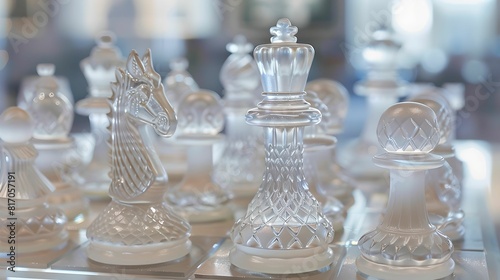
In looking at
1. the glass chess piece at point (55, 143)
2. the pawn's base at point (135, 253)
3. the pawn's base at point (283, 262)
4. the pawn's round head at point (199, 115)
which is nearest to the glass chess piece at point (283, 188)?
the pawn's base at point (283, 262)

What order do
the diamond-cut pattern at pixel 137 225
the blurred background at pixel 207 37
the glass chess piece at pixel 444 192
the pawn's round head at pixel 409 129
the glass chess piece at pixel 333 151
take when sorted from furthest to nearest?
the blurred background at pixel 207 37 → the glass chess piece at pixel 333 151 → the glass chess piece at pixel 444 192 → the diamond-cut pattern at pixel 137 225 → the pawn's round head at pixel 409 129

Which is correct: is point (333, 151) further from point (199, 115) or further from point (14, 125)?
point (14, 125)

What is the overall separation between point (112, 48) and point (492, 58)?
391cm

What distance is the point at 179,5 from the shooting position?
15.9 ft

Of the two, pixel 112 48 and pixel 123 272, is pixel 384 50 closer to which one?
pixel 112 48

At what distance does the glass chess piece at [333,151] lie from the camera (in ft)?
5.57

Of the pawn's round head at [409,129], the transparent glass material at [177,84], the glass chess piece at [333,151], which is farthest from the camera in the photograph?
the transparent glass material at [177,84]

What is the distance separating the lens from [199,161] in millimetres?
1608

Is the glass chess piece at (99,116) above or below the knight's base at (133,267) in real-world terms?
above

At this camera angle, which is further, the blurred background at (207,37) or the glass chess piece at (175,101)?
the blurred background at (207,37)

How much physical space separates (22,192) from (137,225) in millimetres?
229

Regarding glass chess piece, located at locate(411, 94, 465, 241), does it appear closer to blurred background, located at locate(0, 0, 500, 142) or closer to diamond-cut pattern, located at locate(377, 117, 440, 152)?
diamond-cut pattern, located at locate(377, 117, 440, 152)

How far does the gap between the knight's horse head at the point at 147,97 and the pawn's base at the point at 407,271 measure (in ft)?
1.27

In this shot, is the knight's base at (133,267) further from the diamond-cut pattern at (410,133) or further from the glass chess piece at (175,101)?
the glass chess piece at (175,101)
